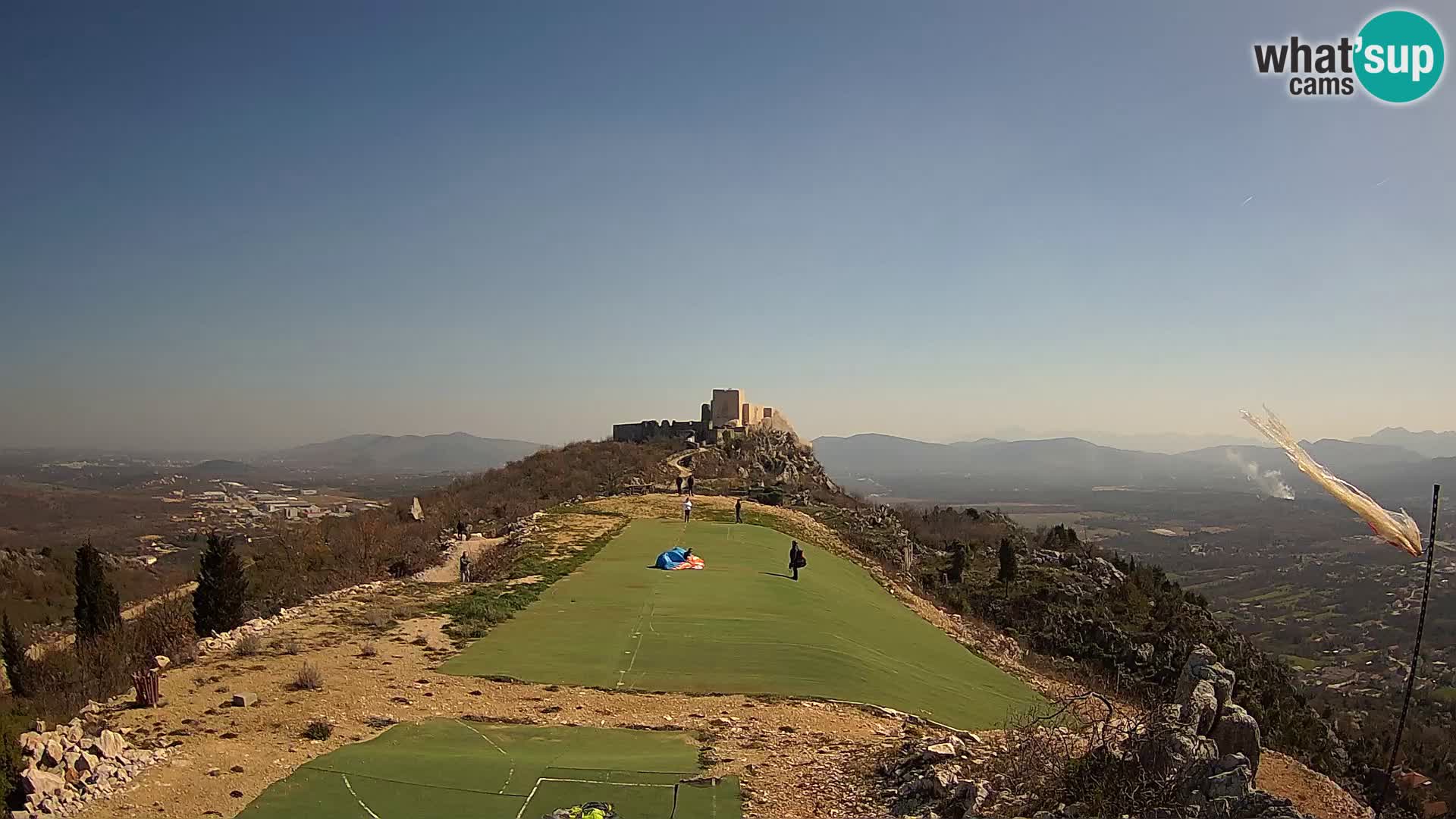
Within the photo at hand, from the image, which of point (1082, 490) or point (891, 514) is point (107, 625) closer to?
point (891, 514)

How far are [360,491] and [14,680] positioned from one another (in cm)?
10192

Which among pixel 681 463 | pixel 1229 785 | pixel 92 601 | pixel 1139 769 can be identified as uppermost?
pixel 681 463

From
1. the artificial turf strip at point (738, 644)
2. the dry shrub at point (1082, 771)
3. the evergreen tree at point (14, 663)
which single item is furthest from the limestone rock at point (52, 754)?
the dry shrub at point (1082, 771)

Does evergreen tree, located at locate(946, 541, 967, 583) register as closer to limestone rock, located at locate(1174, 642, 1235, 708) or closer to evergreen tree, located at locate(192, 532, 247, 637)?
limestone rock, located at locate(1174, 642, 1235, 708)

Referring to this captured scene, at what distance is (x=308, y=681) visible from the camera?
35.9 ft

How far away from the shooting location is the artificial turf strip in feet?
41.1

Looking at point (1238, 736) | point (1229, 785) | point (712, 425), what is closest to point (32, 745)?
point (1229, 785)

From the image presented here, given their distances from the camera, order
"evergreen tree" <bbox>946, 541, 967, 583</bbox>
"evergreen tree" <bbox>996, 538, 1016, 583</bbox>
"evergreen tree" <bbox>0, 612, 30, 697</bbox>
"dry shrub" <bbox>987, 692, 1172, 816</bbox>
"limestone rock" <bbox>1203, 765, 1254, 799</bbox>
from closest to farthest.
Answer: "limestone rock" <bbox>1203, 765, 1254, 799</bbox>
"dry shrub" <bbox>987, 692, 1172, 816</bbox>
"evergreen tree" <bbox>0, 612, 30, 697</bbox>
"evergreen tree" <bbox>996, 538, 1016, 583</bbox>
"evergreen tree" <bbox>946, 541, 967, 583</bbox>

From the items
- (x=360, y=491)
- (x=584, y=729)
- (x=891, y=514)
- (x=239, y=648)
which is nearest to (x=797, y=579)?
(x=584, y=729)

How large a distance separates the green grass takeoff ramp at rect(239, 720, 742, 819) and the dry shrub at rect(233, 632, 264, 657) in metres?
4.44

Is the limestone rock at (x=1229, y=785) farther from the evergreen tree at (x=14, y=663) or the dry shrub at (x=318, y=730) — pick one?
the evergreen tree at (x=14, y=663)

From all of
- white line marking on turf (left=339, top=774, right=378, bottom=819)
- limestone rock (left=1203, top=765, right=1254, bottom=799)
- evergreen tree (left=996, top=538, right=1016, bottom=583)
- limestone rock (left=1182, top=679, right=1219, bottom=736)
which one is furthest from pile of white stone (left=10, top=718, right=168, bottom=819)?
evergreen tree (left=996, top=538, right=1016, bottom=583)

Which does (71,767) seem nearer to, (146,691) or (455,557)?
(146,691)

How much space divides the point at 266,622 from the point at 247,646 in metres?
2.16
